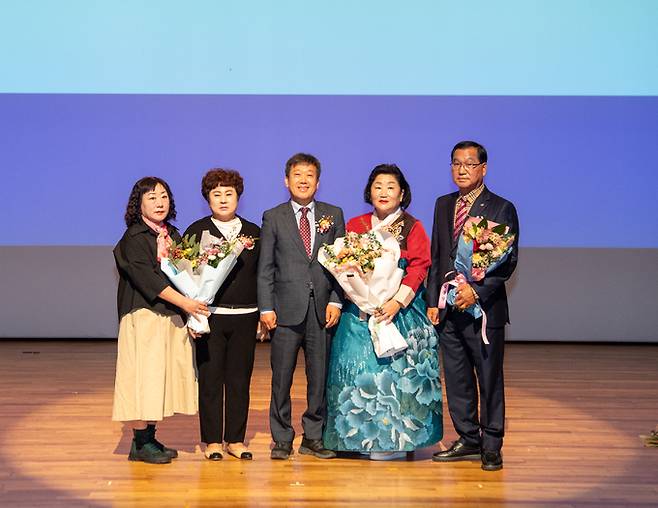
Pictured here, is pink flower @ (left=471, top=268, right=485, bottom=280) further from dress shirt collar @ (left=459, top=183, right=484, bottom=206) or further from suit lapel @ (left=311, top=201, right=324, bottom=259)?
suit lapel @ (left=311, top=201, right=324, bottom=259)

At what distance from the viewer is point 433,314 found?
465 cm

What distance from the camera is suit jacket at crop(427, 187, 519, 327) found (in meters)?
4.57

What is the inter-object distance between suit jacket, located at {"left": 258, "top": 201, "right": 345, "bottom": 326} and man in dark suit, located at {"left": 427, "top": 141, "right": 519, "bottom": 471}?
470mm

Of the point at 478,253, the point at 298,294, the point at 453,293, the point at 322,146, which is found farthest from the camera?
the point at 322,146

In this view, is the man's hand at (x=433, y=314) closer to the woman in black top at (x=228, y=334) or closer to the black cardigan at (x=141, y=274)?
the woman in black top at (x=228, y=334)

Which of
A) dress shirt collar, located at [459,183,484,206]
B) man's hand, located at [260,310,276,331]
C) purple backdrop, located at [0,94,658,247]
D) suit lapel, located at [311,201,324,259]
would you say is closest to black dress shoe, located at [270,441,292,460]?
man's hand, located at [260,310,276,331]

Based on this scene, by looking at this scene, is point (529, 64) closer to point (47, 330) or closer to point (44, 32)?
point (44, 32)

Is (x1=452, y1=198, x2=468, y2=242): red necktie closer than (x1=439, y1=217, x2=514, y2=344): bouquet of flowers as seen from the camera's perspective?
No

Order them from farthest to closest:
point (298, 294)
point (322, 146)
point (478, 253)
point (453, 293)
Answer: point (322, 146) < point (298, 294) < point (453, 293) < point (478, 253)

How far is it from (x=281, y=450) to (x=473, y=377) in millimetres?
905

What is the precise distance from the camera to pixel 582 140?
7.91 m

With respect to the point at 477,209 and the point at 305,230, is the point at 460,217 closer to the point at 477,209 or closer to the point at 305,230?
the point at 477,209

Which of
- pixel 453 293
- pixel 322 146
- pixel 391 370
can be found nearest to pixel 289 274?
pixel 391 370

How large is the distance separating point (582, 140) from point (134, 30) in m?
3.32
